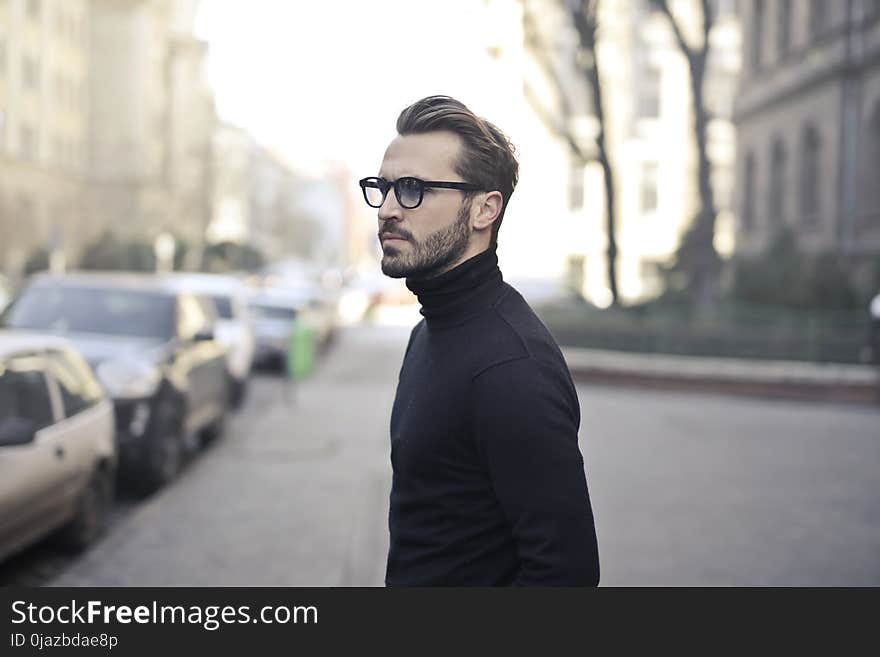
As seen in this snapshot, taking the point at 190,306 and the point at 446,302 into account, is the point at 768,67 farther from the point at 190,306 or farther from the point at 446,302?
the point at 446,302

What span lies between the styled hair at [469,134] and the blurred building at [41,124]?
4779 centimetres

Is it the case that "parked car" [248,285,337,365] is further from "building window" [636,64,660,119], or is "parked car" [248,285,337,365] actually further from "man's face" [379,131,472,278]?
"building window" [636,64,660,119]

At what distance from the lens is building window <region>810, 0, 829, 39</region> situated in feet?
95.5

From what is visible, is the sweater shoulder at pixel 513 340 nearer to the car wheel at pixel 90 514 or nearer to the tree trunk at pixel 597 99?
the car wheel at pixel 90 514

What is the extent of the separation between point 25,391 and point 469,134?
16.9 feet

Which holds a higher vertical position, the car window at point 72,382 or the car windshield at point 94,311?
the car windshield at point 94,311

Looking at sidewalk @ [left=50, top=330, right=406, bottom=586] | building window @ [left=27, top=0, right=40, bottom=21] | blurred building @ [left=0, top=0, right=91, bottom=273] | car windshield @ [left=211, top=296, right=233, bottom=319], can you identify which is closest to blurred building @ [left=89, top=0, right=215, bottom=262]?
blurred building @ [left=0, top=0, right=91, bottom=273]

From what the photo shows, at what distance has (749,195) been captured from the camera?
3600 centimetres

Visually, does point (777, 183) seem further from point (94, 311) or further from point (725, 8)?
point (94, 311)

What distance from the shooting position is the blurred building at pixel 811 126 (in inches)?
1057

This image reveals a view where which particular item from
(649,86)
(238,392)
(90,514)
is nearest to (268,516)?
(90,514)

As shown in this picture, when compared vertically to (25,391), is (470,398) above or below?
above

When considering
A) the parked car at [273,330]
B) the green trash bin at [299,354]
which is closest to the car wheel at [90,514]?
the green trash bin at [299,354]

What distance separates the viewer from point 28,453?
20.9 ft
